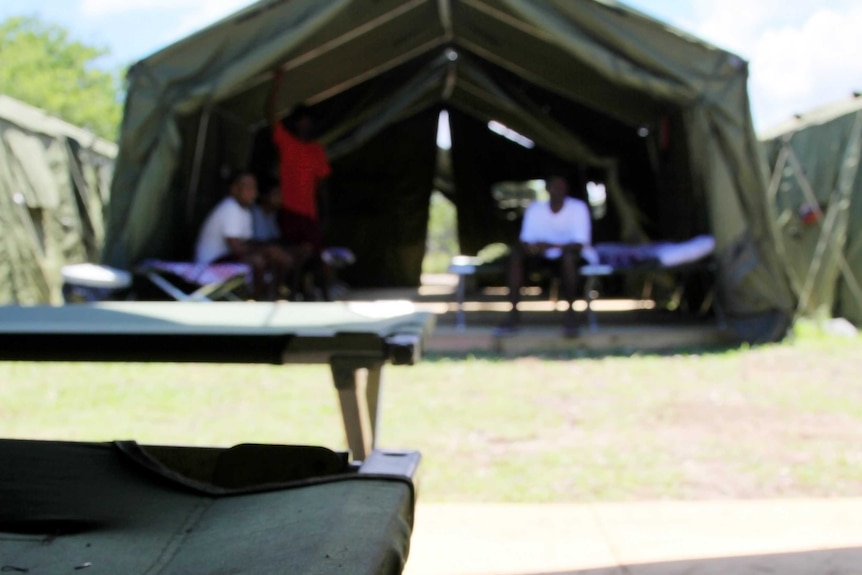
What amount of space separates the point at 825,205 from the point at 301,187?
15.7 feet

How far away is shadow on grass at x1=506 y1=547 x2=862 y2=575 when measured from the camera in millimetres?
2264

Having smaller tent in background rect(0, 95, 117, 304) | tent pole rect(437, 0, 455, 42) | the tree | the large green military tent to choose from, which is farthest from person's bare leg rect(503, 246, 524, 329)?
the tree

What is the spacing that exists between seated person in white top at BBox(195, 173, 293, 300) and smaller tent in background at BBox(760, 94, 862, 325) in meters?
4.40

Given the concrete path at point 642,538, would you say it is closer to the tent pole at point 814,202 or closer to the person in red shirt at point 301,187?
the person in red shirt at point 301,187

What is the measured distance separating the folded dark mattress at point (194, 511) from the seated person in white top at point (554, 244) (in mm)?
5050

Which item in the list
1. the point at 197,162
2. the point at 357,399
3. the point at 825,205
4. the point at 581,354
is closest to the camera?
the point at 357,399

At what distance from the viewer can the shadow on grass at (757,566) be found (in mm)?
2264

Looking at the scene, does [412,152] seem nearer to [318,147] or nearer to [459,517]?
[318,147]

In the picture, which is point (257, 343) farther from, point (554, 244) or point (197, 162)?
point (197, 162)

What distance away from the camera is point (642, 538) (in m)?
2.57

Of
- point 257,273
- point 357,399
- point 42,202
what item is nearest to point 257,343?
point 357,399

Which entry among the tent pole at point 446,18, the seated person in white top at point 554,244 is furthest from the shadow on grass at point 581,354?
the tent pole at point 446,18

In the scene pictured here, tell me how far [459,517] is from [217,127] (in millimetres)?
5702

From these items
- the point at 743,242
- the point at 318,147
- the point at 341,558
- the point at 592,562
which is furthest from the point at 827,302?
the point at 341,558
